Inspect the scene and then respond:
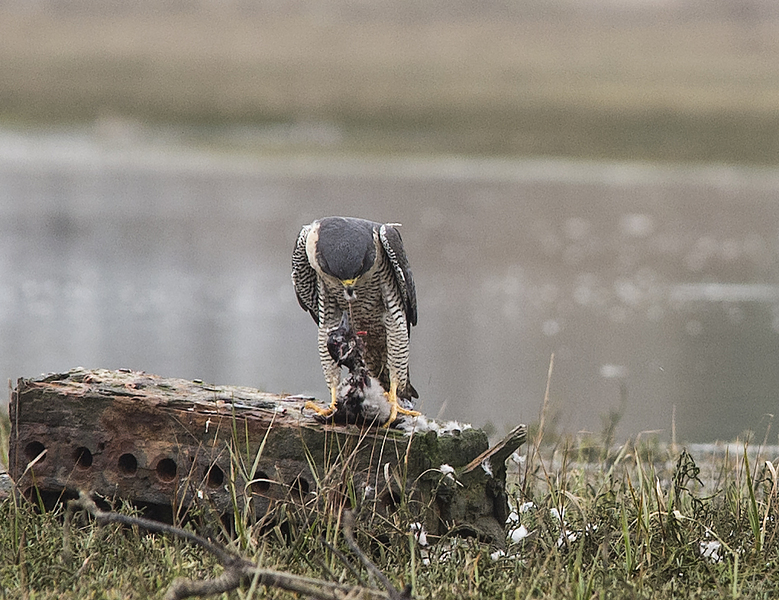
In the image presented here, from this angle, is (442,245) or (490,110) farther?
(490,110)

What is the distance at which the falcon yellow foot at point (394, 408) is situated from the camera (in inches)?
154

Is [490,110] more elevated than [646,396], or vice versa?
[490,110]

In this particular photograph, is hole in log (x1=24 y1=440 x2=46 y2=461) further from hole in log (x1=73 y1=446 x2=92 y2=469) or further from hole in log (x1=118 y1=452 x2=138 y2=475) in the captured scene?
hole in log (x1=118 y1=452 x2=138 y2=475)

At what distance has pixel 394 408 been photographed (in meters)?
3.94

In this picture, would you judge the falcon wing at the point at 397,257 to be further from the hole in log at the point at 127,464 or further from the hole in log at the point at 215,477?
the hole in log at the point at 127,464

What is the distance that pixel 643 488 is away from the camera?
3.84 metres

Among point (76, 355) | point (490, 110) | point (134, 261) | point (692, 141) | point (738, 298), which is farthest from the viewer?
point (490, 110)

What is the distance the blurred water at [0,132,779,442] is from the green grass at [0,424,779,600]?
31.9 inches

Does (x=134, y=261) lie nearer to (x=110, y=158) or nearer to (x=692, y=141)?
(x=110, y=158)

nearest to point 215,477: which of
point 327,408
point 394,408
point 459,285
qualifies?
point 327,408

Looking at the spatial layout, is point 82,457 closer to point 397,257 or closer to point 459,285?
point 397,257

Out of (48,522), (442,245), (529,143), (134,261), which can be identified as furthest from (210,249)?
(529,143)

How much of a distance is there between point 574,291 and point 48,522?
7.33m

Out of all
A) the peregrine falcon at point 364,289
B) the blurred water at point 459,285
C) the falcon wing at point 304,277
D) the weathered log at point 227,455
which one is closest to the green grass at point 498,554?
the weathered log at point 227,455
